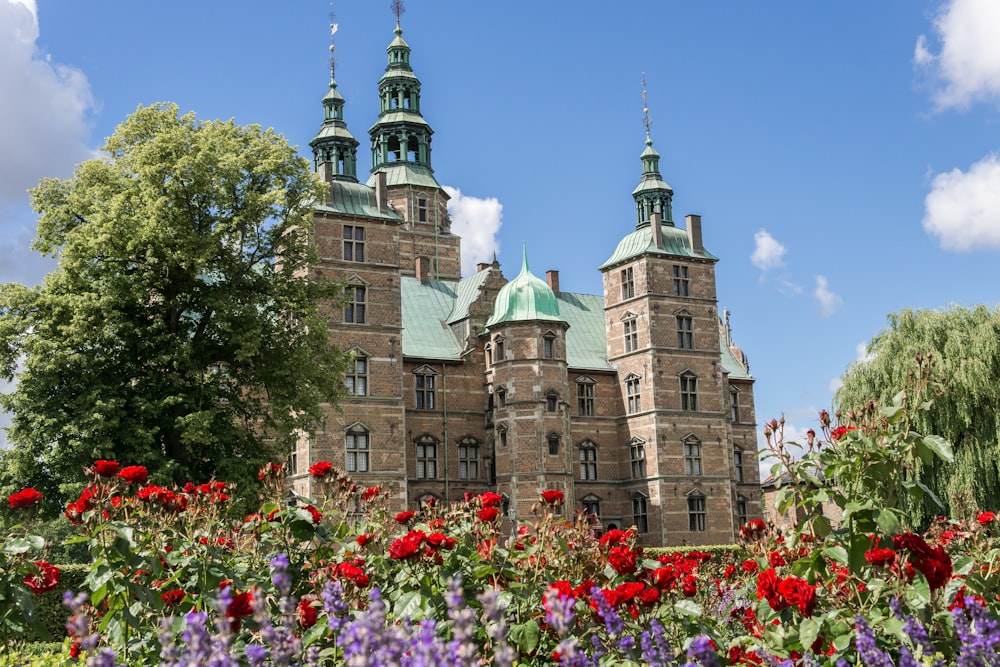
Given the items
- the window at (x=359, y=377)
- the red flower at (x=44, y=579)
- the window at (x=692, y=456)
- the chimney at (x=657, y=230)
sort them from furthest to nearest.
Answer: the chimney at (x=657, y=230) → the window at (x=692, y=456) → the window at (x=359, y=377) → the red flower at (x=44, y=579)

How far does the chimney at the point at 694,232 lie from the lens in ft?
150

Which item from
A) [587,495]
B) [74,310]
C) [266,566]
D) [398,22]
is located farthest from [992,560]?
[398,22]

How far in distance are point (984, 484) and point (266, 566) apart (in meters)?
23.3

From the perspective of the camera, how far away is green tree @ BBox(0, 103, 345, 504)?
22.7 meters

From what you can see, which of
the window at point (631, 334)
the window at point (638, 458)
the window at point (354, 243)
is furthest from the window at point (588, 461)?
the window at point (354, 243)

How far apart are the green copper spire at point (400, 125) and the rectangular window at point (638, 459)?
71.0 ft

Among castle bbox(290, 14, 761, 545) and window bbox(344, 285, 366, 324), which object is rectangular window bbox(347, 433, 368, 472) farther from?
window bbox(344, 285, 366, 324)

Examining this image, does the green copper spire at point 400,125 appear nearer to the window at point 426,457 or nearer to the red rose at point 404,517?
the window at point 426,457

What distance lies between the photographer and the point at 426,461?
4031 cm

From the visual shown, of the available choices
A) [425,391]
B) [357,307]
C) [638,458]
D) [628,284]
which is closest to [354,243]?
[357,307]

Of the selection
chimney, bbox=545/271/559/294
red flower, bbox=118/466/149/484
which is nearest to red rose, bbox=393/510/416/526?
red flower, bbox=118/466/149/484

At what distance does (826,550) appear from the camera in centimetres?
561

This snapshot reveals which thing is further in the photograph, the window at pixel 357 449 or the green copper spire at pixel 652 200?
the green copper spire at pixel 652 200

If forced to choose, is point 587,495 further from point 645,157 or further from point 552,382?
point 645,157
